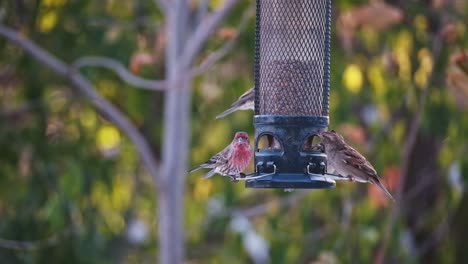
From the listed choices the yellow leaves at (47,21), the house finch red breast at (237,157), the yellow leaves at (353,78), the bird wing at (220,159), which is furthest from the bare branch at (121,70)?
the house finch red breast at (237,157)

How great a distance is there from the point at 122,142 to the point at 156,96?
75 cm

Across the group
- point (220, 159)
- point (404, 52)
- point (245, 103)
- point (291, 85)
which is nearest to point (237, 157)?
point (220, 159)

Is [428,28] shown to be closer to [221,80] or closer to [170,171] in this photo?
[221,80]

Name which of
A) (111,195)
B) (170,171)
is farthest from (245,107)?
(111,195)

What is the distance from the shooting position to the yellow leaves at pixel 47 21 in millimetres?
12234

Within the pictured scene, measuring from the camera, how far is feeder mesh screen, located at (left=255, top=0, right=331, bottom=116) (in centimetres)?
743

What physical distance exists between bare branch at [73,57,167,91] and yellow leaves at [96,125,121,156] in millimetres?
1402

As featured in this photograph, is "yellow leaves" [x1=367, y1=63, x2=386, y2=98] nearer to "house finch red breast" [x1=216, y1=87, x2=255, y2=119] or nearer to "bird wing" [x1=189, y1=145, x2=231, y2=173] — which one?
"house finch red breast" [x1=216, y1=87, x2=255, y2=119]

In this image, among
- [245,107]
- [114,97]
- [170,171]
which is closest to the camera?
[245,107]

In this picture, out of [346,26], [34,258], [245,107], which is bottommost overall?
[34,258]

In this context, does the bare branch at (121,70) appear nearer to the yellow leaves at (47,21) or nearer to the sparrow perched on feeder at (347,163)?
the yellow leaves at (47,21)

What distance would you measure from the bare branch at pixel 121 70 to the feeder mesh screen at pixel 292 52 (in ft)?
9.98

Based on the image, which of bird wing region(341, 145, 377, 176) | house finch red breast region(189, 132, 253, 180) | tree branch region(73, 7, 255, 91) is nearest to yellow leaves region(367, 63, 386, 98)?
tree branch region(73, 7, 255, 91)

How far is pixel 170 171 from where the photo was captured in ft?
37.7
